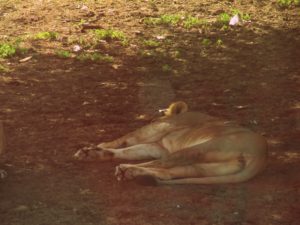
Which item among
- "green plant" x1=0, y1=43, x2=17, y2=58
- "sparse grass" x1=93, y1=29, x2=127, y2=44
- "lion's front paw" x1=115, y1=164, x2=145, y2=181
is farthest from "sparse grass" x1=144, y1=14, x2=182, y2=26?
"lion's front paw" x1=115, y1=164, x2=145, y2=181

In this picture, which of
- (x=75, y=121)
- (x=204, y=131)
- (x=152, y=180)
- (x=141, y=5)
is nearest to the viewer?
(x=152, y=180)

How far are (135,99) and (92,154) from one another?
6.54ft

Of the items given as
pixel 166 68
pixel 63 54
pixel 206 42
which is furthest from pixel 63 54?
pixel 206 42

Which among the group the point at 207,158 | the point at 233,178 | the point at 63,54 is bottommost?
the point at 63,54

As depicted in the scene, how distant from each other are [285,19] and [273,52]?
1.68m

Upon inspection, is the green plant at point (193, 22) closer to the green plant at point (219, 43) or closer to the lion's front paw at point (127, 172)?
the green plant at point (219, 43)

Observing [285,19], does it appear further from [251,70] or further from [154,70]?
[154,70]

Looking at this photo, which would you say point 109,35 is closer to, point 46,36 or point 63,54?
point 46,36

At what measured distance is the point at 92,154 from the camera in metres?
6.45

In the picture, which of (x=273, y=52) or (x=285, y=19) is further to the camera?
(x=285, y=19)

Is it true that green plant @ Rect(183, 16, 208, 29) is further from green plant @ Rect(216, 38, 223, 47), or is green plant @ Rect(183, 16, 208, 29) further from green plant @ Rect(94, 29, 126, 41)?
green plant @ Rect(94, 29, 126, 41)

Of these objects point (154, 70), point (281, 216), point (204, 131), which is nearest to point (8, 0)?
point (154, 70)

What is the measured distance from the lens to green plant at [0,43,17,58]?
379 inches

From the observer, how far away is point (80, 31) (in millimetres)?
10938
